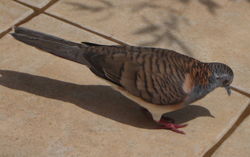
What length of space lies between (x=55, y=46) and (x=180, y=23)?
80.0 inches

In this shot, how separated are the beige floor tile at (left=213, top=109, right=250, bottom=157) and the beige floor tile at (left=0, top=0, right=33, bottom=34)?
9.44 feet

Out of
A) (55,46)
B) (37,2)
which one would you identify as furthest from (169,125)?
(37,2)

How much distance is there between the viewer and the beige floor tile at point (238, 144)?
18.7 ft

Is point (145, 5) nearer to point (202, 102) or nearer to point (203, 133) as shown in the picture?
point (202, 102)

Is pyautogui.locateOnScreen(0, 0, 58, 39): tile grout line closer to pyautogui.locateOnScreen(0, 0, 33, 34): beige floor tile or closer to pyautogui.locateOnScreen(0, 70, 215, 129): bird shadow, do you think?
pyautogui.locateOnScreen(0, 0, 33, 34): beige floor tile

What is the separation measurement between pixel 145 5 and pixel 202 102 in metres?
1.80

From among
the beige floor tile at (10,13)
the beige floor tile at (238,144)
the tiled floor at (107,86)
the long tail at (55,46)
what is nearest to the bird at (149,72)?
the long tail at (55,46)

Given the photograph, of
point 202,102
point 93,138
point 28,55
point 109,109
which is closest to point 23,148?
point 93,138

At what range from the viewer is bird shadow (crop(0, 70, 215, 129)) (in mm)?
6031

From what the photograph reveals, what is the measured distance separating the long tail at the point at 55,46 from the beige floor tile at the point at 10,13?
1.12 metres

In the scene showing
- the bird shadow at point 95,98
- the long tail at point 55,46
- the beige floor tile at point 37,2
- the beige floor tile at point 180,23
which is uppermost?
the long tail at point 55,46

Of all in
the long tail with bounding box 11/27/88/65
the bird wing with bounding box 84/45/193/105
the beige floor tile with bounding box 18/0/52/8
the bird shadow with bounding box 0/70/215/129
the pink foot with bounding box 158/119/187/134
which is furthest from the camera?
the beige floor tile with bounding box 18/0/52/8

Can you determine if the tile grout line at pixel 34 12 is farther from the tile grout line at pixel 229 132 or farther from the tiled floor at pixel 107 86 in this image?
the tile grout line at pixel 229 132

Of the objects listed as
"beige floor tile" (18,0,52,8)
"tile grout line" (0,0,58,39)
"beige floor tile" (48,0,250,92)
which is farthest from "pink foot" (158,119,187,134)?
"beige floor tile" (18,0,52,8)
